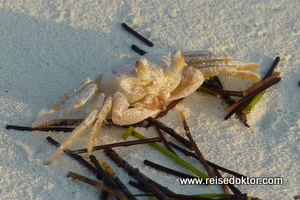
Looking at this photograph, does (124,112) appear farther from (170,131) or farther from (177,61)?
(177,61)

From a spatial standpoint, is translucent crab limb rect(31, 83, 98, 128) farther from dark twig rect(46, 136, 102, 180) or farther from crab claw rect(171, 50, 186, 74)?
crab claw rect(171, 50, 186, 74)

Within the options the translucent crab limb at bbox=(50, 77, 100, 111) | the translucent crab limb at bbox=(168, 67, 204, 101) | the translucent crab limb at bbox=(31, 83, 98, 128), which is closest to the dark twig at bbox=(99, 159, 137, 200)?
the translucent crab limb at bbox=(31, 83, 98, 128)

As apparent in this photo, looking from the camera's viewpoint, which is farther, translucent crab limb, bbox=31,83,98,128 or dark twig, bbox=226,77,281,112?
dark twig, bbox=226,77,281,112

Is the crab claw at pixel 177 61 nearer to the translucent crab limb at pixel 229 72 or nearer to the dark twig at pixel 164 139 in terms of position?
the translucent crab limb at pixel 229 72

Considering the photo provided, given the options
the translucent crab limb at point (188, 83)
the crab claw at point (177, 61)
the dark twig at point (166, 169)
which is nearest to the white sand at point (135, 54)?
the dark twig at point (166, 169)

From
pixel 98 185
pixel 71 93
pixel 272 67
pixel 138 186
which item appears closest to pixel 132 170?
pixel 138 186

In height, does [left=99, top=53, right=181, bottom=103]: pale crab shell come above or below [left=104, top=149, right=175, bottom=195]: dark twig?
above
